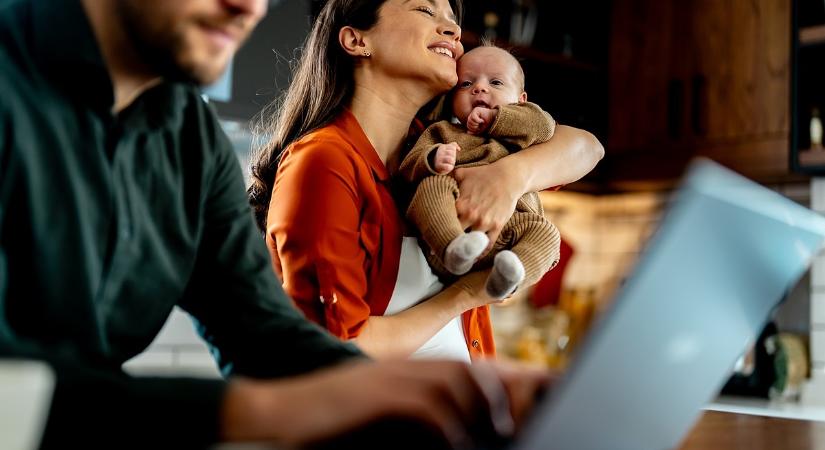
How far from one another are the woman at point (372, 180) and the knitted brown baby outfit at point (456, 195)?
38mm

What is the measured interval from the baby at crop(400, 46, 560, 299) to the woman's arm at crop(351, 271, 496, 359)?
32 mm

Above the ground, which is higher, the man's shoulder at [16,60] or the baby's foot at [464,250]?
the man's shoulder at [16,60]

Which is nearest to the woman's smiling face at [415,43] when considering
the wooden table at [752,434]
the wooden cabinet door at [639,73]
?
the wooden table at [752,434]

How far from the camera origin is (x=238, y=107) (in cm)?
228

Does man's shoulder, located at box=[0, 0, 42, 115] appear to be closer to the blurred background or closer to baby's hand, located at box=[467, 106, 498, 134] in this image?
baby's hand, located at box=[467, 106, 498, 134]

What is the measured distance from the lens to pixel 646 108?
313 cm

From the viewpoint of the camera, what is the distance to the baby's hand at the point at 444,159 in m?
1.40

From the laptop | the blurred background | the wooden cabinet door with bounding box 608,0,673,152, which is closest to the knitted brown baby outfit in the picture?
the laptop

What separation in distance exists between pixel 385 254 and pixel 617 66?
2.15 metres

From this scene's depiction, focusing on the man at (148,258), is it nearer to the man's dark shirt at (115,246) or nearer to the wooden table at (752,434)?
the man's dark shirt at (115,246)

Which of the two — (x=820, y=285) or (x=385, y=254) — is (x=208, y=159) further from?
(x=820, y=285)

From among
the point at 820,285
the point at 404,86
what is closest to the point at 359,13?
the point at 404,86

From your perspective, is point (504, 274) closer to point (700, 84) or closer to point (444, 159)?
point (444, 159)

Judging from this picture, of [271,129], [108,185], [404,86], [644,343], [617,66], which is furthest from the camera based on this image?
[617,66]
